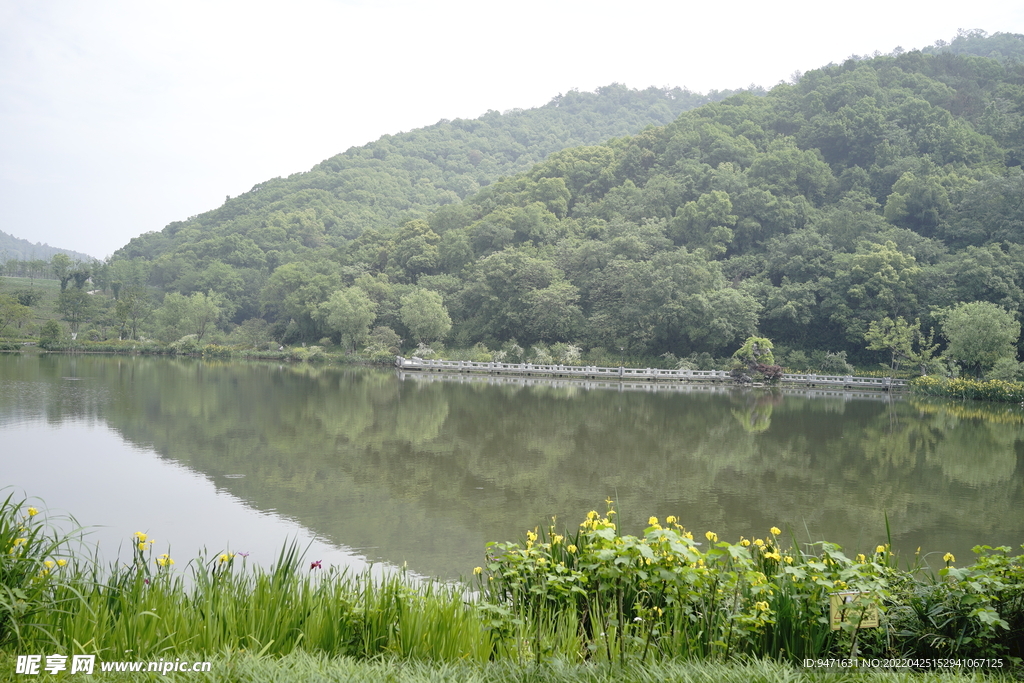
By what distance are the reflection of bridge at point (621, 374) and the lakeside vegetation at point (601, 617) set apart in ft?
102

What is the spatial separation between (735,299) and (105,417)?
106 ft

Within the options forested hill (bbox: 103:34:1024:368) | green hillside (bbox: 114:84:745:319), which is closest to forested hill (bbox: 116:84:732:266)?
green hillside (bbox: 114:84:745:319)

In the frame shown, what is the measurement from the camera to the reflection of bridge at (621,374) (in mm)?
33781

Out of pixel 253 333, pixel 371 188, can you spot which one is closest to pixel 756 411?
pixel 253 333

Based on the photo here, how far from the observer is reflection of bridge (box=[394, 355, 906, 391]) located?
33.8 m

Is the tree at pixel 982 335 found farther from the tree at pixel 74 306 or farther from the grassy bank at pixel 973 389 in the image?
the tree at pixel 74 306

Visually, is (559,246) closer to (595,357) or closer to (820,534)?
(595,357)

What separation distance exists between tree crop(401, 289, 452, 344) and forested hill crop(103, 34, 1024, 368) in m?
0.19

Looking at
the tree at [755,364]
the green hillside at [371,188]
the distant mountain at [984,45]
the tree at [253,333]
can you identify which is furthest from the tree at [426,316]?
the distant mountain at [984,45]

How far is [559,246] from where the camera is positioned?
48.6m

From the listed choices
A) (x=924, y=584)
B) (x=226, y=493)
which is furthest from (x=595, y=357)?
(x=924, y=584)

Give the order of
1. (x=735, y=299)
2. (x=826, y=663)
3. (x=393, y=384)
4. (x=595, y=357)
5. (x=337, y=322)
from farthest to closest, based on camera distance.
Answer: (x=337, y=322)
(x=595, y=357)
(x=735, y=299)
(x=393, y=384)
(x=826, y=663)

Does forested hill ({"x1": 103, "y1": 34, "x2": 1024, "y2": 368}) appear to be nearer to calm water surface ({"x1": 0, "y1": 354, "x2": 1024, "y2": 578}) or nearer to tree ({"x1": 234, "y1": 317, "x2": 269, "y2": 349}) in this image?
tree ({"x1": 234, "y1": 317, "x2": 269, "y2": 349})

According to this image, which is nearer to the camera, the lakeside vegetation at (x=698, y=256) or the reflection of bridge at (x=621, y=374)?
the reflection of bridge at (x=621, y=374)
